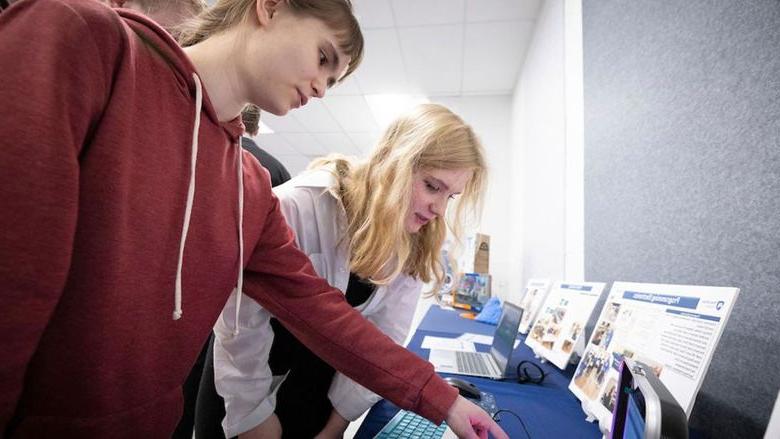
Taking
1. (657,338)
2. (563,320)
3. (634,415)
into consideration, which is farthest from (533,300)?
(634,415)

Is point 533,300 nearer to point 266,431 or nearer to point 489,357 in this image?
point 489,357

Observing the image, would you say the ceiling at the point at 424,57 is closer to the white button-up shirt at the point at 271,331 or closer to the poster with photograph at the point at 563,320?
the white button-up shirt at the point at 271,331

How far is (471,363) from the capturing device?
1.00 metres

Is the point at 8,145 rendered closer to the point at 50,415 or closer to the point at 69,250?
the point at 69,250

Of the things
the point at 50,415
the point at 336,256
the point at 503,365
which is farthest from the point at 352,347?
the point at 503,365

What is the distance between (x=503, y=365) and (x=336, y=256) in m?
0.58

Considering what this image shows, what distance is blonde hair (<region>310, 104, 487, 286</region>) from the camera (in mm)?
759

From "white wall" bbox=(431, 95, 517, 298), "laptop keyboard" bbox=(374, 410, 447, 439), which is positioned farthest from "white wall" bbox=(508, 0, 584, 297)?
"laptop keyboard" bbox=(374, 410, 447, 439)

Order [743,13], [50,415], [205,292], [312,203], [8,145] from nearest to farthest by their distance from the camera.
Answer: [8,145]
[50,415]
[205,292]
[743,13]
[312,203]

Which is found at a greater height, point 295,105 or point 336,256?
point 295,105

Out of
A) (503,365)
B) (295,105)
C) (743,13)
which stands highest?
(743,13)

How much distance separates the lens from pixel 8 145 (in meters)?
0.21

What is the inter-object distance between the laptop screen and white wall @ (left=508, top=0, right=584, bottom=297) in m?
0.43

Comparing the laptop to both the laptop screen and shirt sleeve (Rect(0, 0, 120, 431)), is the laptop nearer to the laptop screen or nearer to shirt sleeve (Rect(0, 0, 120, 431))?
the laptop screen
